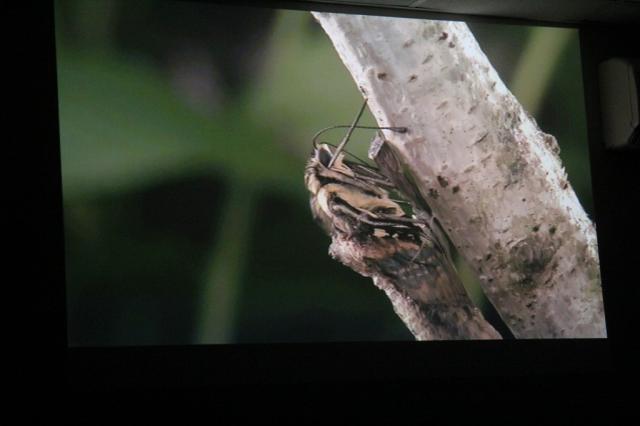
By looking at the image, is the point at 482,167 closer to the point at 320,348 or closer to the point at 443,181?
the point at 443,181

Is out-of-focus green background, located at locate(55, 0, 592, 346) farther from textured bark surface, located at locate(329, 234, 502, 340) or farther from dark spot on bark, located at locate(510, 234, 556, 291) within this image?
dark spot on bark, located at locate(510, 234, 556, 291)

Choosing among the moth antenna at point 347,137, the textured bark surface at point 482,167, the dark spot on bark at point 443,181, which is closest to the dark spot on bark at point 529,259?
the textured bark surface at point 482,167

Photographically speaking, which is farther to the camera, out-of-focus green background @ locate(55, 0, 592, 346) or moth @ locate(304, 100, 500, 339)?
moth @ locate(304, 100, 500, 339)

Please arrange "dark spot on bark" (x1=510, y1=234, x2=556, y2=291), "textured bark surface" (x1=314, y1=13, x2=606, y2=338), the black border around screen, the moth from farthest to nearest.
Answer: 1. "dark spot on bark" (x1=510, y1=234, x2=556, y2=291)
2. "textured bark surface" (x1=314, y1=13, x2=606, y2=338)
3. the moth
4. the black border around screen

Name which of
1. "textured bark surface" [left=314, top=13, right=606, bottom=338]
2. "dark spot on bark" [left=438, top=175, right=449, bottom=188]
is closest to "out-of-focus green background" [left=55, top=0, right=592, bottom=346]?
"textured bark surface" [left=314, top=13, right=606, bottom=338]

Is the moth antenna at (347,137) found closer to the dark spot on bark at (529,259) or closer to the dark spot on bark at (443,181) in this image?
the dark spot on bark at (443,181)

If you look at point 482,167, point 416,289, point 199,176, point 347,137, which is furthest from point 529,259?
point 199,176
